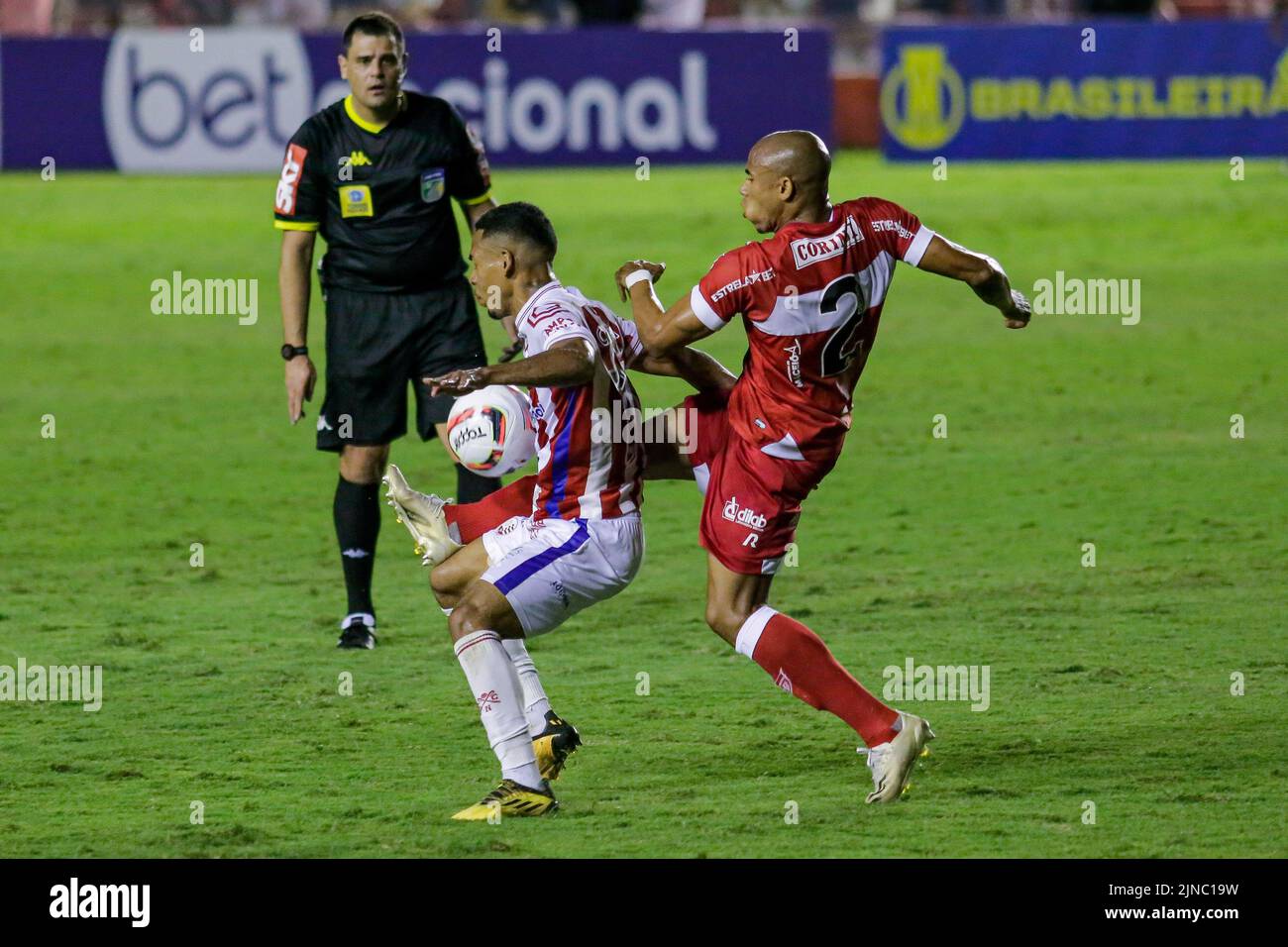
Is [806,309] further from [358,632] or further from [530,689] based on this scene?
[358,632]

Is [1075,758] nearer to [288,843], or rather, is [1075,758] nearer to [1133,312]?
[288,843]

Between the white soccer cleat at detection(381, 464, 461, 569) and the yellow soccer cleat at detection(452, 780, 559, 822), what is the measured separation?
0.94m

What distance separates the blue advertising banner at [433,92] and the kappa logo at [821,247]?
17.9 m

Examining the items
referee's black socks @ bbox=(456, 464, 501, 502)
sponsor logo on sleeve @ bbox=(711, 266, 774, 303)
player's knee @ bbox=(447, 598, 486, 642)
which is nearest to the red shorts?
sponsor logo on sleeve @ bbox=(711, 266, 774, 303)

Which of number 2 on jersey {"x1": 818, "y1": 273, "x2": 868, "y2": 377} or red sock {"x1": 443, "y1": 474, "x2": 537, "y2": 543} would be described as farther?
red sock {"x1": 443, "y1": 474, "x2": 537, "y2": 543}

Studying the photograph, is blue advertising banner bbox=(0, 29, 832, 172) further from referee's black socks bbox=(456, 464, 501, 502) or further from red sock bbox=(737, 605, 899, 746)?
red sock bbox=(737, 605, 899, 746)

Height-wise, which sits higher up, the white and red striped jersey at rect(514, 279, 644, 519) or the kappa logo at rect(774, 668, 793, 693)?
the white and red striped jersey at rect(514, 279, 644, 519)

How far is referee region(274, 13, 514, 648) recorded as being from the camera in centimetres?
862

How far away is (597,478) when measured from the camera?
6512 millimetres

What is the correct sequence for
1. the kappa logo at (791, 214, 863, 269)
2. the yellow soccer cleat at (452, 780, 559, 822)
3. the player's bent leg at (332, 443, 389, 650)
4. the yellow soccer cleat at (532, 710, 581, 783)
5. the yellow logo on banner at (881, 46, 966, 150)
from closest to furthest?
the yellow soccer cleat at (452, 780, 559, 822), the kappa logo at (791, 214, 863, 269), the yellow soccer cleat at (532, 710, 581, 783), the player's bent leg at (332, 443, 389, 650), the yellow logo on banner at (881, 46, 966, 150)

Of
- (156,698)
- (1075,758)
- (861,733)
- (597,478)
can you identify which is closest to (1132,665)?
(1075,758)

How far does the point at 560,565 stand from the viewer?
6402mm

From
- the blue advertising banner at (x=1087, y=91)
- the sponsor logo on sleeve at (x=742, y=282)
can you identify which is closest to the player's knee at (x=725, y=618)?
the sponsor logo on sleeve at (x=742, y=282)

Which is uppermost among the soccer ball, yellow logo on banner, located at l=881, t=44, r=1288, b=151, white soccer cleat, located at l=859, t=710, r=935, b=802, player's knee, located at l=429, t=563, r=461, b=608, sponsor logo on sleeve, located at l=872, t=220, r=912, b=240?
yellow logo on banner, located at l=881, t=44, r=1288, b=151
